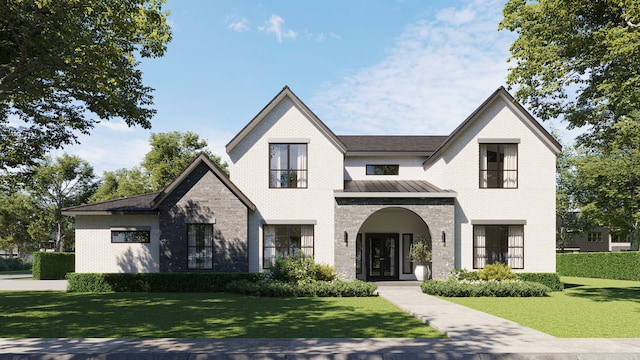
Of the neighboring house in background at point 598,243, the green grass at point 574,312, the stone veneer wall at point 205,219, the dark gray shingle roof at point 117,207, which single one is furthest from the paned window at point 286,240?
the neighboring house in background at point 598,243

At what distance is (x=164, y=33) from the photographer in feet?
57.6

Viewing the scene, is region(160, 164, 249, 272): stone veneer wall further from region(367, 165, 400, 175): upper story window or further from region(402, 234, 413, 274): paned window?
region(402, 234, 413, 274): paned window

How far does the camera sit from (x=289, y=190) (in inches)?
851

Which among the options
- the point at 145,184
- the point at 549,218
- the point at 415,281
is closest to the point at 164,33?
the point at 415,281

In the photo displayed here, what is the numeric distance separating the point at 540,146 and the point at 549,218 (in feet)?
11.6

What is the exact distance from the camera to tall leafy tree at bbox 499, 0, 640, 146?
48.6ft

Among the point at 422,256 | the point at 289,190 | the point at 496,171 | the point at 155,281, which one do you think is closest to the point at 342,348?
the point at 289,190

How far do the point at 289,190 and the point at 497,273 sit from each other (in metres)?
10.2

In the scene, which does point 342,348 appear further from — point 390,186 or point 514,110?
point 514,110

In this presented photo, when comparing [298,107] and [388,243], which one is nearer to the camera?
[298,107]

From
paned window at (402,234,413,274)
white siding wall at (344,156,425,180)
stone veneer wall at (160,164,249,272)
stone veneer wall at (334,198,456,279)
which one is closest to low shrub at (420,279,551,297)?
stone veneer wall at (334,198,456,279)

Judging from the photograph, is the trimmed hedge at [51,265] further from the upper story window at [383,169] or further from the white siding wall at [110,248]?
the upper story window at [383,169]

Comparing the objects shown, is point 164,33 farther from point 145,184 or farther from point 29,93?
point 145,184

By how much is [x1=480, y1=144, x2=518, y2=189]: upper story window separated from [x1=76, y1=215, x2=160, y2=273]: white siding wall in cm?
1622
